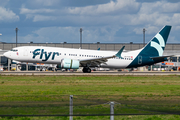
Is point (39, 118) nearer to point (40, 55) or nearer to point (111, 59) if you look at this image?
point (40, 55)

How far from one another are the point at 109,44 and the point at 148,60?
63.1 metres

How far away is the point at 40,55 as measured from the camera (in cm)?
4612

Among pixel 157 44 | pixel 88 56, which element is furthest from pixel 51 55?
pixel 157 44

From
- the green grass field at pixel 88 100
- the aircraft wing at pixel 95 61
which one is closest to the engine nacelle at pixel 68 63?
the aircraft wing at pixel 95 61

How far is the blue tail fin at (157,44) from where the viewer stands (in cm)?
5138

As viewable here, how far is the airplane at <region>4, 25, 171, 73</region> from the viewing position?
46.3 metres

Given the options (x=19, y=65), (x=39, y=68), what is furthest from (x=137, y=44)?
(x=19, y=65)

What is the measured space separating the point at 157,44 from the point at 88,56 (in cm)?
1354

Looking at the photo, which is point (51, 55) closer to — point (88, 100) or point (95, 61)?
point (95, 61)

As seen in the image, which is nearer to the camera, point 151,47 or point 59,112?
point 59,112

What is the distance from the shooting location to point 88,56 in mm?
49312

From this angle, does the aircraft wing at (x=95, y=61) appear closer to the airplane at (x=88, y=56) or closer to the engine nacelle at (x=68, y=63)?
the airplane at (x=88, y=56)

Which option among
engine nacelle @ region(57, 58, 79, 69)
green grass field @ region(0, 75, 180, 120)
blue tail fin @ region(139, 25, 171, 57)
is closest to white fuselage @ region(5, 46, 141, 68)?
engine nacelle @ region(57, 58, 79, 69)

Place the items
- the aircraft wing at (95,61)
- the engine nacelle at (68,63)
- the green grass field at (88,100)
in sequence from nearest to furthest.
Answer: the green grass field at (88,100) → the engine nacelle at (68,63) → the aircraft wing at (95,61)
